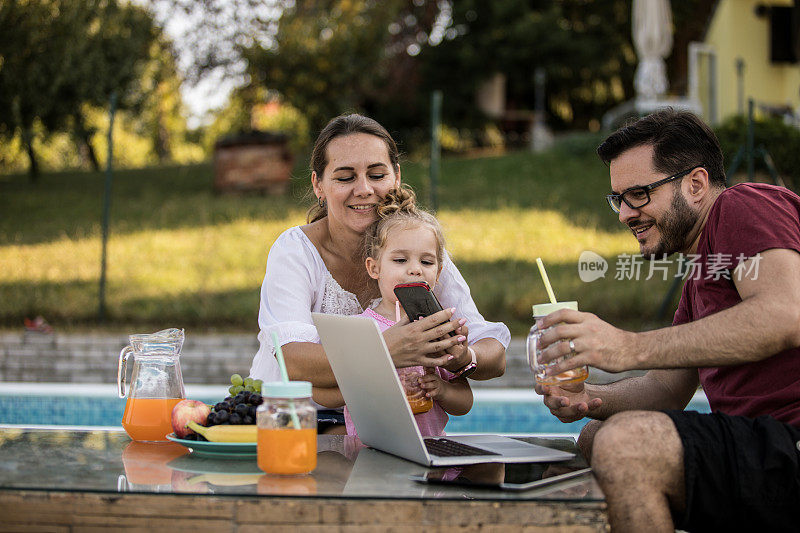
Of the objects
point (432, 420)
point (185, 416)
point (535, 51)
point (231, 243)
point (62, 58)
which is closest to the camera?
point (185, 416)

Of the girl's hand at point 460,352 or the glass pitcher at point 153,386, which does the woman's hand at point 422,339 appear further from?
the glass pitcher at point 153,386

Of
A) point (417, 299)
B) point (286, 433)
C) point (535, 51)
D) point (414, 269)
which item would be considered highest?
point (535, 51)

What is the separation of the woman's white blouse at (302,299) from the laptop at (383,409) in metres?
0.59

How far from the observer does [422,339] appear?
2.46 meters

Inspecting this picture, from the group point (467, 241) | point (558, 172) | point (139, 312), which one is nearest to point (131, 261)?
point (139, 312)

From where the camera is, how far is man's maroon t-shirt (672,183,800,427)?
2.26 meters

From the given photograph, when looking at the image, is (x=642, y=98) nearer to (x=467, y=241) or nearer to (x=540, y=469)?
(x=467, y=241)

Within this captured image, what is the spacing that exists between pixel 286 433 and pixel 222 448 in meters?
0.31

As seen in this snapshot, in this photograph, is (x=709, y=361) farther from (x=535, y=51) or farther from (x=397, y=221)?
(x=535, y=51)

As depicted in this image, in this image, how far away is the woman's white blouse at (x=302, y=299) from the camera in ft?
9.89

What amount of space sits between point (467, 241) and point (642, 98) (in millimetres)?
5528

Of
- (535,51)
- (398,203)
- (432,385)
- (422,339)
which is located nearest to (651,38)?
(535,51)

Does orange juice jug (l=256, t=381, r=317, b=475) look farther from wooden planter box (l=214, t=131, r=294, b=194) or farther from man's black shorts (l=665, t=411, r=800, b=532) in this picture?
wooden planter box (l=214, t=131, r=294, b=194)

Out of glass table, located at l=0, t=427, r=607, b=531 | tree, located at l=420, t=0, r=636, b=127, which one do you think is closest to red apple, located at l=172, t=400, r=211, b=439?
glass table, located at l=0, t=427, r=607, b=531
